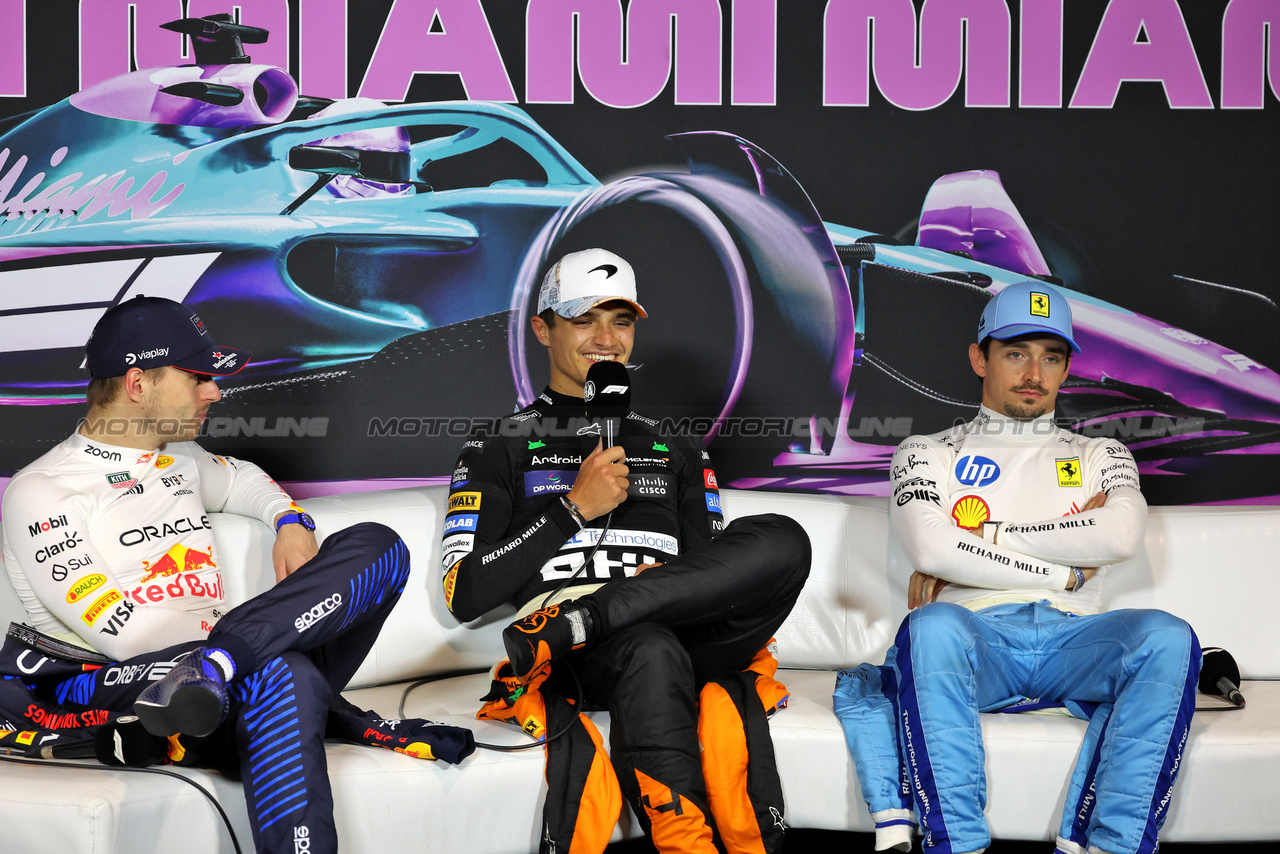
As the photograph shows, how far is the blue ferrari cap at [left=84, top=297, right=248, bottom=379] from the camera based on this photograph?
2332 mm

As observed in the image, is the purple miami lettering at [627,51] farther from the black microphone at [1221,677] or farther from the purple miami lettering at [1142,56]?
the black microphone at [1221,677]

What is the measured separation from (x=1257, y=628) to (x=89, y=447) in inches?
108

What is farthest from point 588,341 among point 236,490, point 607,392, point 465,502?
point 236,490

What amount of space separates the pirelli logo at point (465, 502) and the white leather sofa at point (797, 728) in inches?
9.6

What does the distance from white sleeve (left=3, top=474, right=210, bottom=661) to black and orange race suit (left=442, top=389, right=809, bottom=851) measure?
25.5 inches

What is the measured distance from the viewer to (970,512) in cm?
275

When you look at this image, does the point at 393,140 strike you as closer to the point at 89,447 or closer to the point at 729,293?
the point at 729,293

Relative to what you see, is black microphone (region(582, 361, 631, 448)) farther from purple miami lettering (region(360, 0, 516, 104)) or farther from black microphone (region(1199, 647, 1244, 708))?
black microphone (region(1199, 647, 1244, 708))

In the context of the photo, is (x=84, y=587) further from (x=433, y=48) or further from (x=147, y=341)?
(x=433, y=48)

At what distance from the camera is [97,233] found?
11.1ft

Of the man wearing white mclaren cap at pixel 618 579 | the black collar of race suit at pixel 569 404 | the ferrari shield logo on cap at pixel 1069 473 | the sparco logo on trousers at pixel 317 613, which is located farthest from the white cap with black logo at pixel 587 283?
the ferrari shield logo on cap at pixel 1069 473

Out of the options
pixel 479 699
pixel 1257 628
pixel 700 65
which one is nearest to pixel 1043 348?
pixel 1257 628

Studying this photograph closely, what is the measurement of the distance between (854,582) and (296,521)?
139cm

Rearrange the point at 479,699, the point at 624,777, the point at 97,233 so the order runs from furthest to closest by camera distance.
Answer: the point at 97,233, the point at 479,699, the point at 624,777
